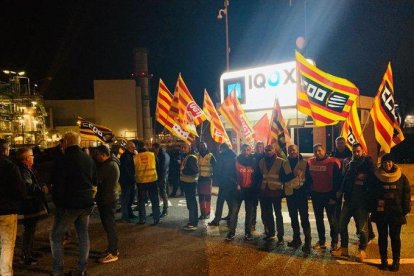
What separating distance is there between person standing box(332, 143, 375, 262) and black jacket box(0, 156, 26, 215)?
4836mm

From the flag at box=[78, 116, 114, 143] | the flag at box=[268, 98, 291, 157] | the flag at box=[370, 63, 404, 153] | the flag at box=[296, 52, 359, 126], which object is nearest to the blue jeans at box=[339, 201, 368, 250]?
the flag at box=[370, 63, 404, 153]

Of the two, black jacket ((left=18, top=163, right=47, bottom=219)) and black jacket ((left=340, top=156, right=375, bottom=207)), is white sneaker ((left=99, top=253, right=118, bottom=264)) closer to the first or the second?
black jacket ((left=18, top=163, right=47, bottom=219))

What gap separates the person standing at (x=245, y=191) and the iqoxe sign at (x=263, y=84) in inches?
321

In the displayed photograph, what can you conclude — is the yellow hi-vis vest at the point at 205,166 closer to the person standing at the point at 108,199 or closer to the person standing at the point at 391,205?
the person standing at the point at 108,199

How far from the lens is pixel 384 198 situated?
5.42 metres

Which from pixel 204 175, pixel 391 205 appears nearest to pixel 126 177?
pixel 204 175

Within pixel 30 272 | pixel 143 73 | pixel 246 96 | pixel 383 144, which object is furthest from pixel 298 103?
pixel 143 73

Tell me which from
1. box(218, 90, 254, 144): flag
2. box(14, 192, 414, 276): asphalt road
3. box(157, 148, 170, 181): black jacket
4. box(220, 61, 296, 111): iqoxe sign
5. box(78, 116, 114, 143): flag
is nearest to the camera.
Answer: box(14, 192, 414, 276): asphalt road

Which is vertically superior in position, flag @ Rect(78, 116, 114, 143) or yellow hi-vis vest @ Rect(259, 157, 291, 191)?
flag @ Rect(78, 116, 114, 143)

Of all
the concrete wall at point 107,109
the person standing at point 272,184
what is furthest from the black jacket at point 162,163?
the concrete wall at point 107,109

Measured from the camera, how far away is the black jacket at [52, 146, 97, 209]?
16.3 ft

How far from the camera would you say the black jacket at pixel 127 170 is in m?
8.67

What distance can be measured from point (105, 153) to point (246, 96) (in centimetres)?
1155

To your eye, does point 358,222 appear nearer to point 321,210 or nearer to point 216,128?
point 321,210
